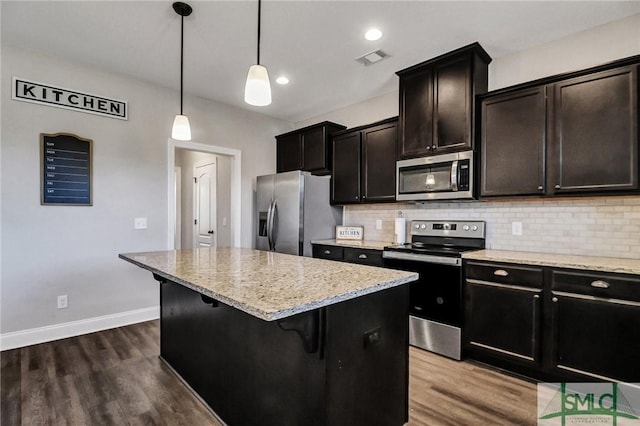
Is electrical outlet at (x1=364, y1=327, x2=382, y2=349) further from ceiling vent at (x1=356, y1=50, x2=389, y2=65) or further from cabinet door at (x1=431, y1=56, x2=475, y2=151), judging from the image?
ceiling vent at (x1=356, y1=50, x2=389, y2=65)

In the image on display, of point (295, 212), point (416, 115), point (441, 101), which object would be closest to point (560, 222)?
point (441, 101)

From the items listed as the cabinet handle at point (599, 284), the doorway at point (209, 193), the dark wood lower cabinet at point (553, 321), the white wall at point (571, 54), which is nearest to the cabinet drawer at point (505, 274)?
the dark wood lower cabinet at point (553, 321)

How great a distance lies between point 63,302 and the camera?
3072 millimetres

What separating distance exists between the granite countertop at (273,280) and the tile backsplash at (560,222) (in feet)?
5.91

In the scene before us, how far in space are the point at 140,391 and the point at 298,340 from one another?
1.49m

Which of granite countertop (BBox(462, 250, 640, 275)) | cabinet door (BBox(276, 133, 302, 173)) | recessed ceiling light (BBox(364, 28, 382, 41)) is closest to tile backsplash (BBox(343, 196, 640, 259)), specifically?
granite countertop (BBox(462, 250, 640, 275))

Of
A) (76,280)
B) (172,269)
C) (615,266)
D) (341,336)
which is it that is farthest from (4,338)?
(615,266)

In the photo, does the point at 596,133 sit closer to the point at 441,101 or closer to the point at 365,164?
the point at 441,101

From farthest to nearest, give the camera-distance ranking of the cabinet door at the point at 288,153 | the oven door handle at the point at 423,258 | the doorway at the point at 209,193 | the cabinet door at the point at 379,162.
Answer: the cabinet door at the point at 288,153
the doorway at the point at 209,193
the cabinet door at the point at 379,162
the oven door handle at the point at 423,258

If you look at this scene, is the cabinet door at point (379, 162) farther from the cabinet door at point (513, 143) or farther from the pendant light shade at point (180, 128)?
the pendant light shade at point (180, 128)

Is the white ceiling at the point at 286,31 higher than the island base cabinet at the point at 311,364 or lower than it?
higher

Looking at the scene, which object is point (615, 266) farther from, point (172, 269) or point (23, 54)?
point (23, 54)

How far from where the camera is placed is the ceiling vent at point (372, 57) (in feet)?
9.59

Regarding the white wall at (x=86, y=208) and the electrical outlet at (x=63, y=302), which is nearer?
the white wall at (x=86, y=208)
